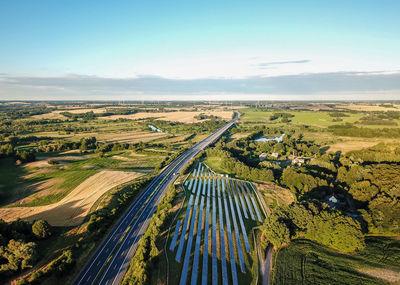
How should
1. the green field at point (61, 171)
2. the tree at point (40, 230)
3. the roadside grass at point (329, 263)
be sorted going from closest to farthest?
the roadside grass at point (329, 263) → the tree at point (40, 230) → the green field at point (61, 171)

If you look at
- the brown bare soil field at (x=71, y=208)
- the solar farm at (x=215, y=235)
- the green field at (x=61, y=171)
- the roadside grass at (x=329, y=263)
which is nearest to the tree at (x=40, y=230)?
the brown bare soil field at (x=71, y=208)

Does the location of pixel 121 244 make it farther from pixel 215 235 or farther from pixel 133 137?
pixel 133 137

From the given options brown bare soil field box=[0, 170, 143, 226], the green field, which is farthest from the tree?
the green field

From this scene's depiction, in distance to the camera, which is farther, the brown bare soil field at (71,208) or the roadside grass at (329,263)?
the brown bare soil field at (71,208)

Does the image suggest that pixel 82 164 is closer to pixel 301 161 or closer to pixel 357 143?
pixel 301 161

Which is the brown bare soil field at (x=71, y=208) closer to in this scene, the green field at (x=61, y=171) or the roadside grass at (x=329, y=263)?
the green field at (x=61, y=171)

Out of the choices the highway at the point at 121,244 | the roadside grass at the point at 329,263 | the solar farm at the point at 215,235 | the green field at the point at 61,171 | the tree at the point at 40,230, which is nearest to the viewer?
the roadside grass at the point at 329,263

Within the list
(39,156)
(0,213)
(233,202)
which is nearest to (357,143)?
(233,202)
